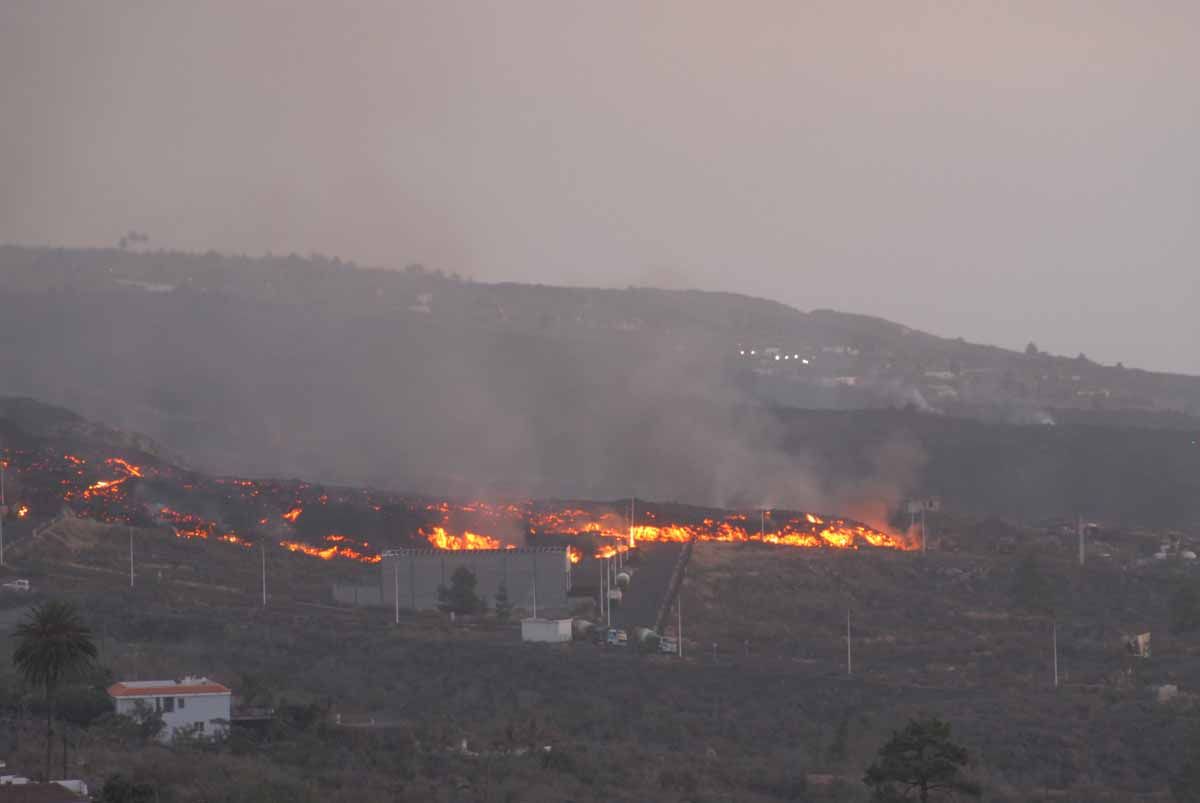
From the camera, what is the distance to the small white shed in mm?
65812

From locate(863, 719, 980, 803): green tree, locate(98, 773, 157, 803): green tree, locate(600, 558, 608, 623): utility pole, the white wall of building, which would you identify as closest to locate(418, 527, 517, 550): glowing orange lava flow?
locate(600, 558, 608, 623): utility pole

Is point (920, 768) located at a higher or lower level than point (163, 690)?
lower

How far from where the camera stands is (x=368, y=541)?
8662 cm

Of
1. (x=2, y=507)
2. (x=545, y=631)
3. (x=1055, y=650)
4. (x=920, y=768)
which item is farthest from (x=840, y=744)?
(x=2, y=507)

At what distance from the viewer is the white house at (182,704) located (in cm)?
4769

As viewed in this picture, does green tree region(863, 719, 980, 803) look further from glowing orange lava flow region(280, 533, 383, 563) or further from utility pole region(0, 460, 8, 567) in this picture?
glowing orange lava flow region(280, 533, 383, 563)

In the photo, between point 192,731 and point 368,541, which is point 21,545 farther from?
point 192,731

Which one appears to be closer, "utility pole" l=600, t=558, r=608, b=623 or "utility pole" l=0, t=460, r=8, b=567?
"utility pole" l=600, t=558, r=608, b=623

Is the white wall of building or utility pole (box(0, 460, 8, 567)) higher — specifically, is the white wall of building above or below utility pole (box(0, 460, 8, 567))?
below

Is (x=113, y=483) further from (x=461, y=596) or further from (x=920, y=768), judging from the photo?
(x=920, y=768)

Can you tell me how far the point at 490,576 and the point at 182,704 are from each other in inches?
1127

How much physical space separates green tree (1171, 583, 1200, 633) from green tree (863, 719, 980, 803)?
100 ft

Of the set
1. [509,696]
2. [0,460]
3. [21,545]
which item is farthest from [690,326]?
[509,696]

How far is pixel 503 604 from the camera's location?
7350cm
